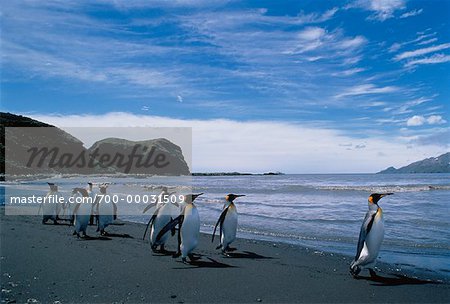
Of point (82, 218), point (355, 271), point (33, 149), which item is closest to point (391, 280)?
point (355, 271)

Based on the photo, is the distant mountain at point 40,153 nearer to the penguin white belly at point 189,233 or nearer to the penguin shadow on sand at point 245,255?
the penguin shadow on sand at point 245,255

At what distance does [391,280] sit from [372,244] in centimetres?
53


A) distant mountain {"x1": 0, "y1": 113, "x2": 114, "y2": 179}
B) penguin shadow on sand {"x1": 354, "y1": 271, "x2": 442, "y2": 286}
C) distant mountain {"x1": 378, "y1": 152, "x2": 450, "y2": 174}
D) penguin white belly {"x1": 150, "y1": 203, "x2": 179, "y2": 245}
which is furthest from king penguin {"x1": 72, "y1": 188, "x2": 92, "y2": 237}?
distant mountain {"x1": 378, "y1": 152, "x2": 450, "y2": 174}

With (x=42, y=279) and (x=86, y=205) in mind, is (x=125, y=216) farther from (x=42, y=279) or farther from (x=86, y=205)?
(x=42, y=279)

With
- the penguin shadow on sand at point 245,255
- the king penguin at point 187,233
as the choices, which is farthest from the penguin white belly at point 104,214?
the penguin shadow on sand at point 245,255

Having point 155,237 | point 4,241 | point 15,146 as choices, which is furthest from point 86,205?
point 15,146

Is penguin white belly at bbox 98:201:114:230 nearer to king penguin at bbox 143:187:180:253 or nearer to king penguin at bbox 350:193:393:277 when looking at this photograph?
king penguin at bbox 143:187:180:253

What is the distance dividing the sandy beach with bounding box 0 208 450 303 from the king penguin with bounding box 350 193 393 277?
190 mm

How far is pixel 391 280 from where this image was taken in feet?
18.1

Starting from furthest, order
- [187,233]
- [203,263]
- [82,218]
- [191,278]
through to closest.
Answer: [82,218] < [187,233] < [203,263] < [191,278]

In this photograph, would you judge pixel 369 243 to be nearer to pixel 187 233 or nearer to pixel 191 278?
pixel 191 278

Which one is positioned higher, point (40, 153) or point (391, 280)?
point (40, 153)

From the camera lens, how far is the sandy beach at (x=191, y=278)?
4.67 metres

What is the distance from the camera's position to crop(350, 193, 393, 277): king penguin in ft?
18.6
